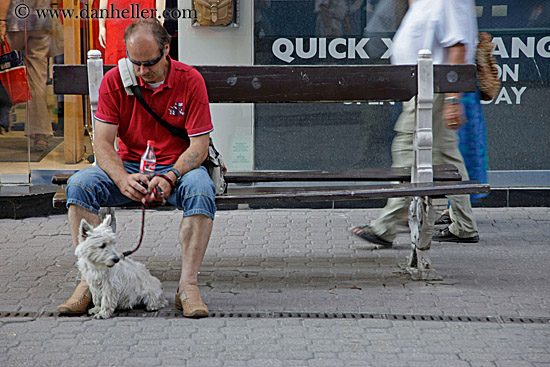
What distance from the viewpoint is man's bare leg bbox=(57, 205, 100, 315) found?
4.43 meters

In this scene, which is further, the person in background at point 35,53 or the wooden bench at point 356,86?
the person in background at point 35,53

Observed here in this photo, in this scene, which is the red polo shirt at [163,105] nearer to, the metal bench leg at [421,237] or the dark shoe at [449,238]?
the metal bench leg at [421,237]

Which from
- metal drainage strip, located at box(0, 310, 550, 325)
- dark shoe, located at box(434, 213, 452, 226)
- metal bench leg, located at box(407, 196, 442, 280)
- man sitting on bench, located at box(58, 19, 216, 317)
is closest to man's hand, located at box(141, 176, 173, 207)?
man sitting on bench, located at box(58, 19, 216, 317)

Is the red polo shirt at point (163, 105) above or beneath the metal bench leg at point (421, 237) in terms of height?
above

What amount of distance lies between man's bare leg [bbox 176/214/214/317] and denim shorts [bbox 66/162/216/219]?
0.16 feet

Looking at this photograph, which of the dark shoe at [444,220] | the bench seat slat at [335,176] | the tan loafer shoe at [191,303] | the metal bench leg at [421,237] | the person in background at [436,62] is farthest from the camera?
the dark shoe at [444,220]

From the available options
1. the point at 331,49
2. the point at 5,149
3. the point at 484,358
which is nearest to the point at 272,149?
the point at 331,49

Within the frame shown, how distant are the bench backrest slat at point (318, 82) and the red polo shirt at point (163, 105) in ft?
1.30

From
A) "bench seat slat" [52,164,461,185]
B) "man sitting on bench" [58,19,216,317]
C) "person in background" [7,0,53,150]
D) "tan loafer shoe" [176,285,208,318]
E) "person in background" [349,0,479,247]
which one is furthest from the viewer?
"person in background" [7,0,53,150]

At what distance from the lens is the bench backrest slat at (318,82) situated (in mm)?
5137

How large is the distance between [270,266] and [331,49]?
101 inches

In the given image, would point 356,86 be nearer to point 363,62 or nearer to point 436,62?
point 436,62

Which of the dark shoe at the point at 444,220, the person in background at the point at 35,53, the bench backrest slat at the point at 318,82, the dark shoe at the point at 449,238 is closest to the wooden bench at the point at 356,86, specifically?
the bench backrest slat at the point at 318,82

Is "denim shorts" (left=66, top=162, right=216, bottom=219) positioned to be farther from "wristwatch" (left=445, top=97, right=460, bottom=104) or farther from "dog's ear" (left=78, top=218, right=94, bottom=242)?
"wristwatch" (left=445, top=97, right=460, bottom=104)
